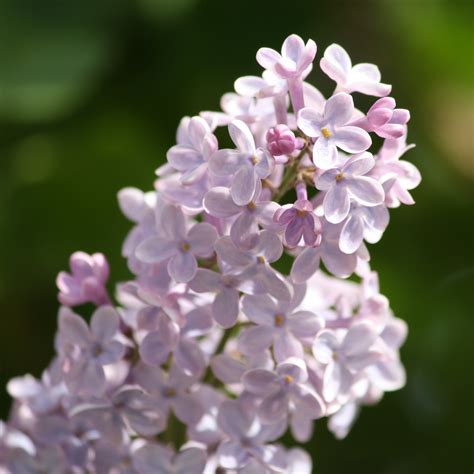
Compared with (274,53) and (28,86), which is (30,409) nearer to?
(274,53)

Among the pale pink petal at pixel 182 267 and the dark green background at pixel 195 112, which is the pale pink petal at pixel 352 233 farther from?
the dark green background at pixel 195 112

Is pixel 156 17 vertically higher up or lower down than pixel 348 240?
higher up

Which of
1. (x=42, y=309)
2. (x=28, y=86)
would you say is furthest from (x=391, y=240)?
(x=28, y=86)

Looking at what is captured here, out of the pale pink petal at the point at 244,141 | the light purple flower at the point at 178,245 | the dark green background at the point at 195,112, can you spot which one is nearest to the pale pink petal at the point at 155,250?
the light purple flower at the point at 178,245

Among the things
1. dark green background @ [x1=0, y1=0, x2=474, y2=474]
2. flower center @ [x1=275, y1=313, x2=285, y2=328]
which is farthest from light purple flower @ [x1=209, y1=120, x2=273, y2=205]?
dark green background @ [x1=0, y1=0, x2=474, y2=474]

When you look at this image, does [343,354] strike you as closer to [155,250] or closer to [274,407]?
[274,407]

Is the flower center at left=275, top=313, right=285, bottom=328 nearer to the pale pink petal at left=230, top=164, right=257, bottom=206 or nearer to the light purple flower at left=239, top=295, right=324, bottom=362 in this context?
the light purple flower at left=239, top=295, right=324, bottom=362

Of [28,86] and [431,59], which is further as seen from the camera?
[431,59]

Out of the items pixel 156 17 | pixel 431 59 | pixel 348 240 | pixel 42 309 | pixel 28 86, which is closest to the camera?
pixel 348 240

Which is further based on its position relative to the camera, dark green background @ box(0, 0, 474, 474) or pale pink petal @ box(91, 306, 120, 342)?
dark green background @ box(0, 0, 474, 474)
